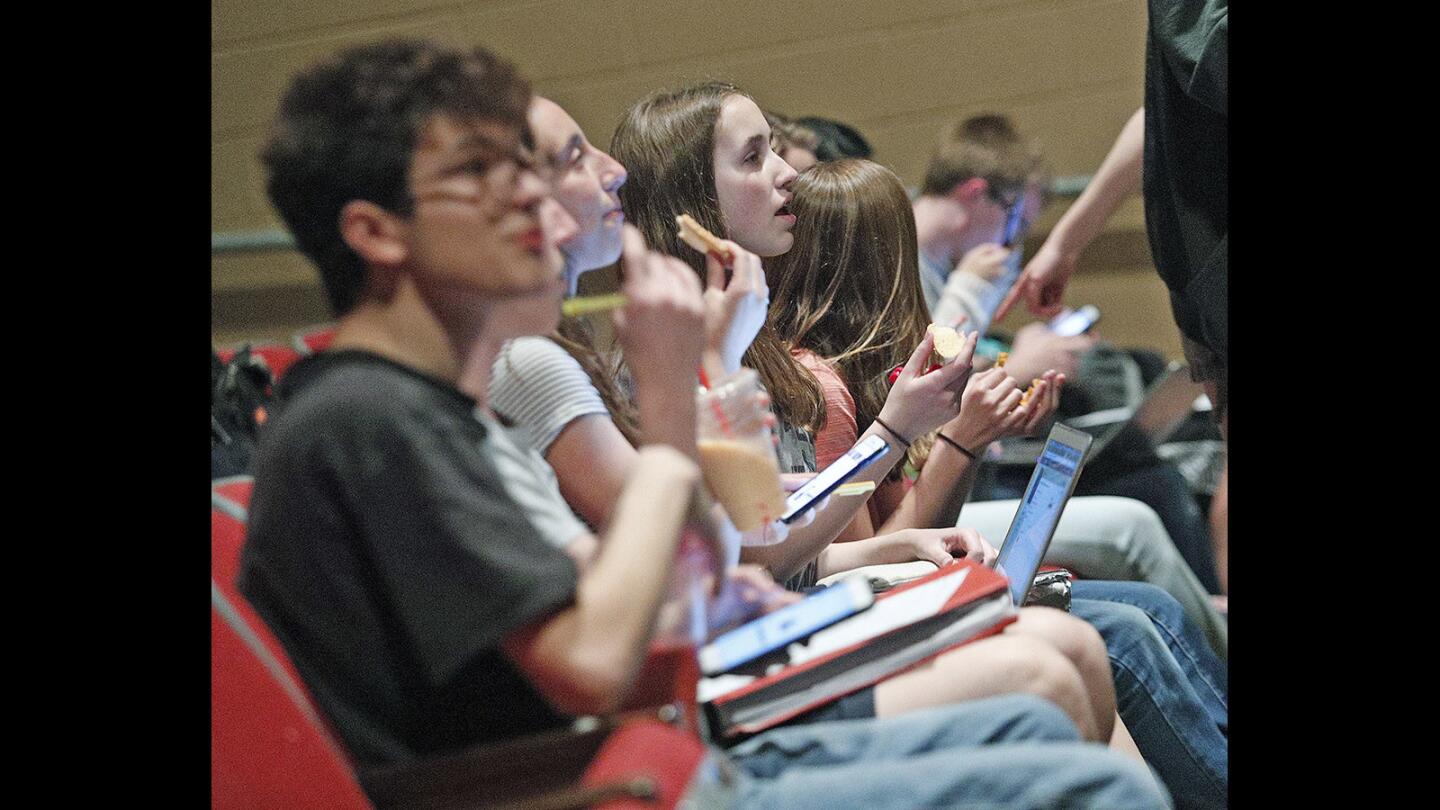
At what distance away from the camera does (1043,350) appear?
2898mm

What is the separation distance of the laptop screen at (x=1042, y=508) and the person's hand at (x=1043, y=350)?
492 millimetres

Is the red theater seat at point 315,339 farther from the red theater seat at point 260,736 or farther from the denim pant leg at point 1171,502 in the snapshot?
the denim pant leg at point 1171,502

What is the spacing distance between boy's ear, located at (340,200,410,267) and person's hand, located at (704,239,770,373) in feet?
1.18

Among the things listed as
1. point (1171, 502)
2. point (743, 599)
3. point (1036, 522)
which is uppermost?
point (743, 599)

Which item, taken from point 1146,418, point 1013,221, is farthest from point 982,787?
point 1146,418

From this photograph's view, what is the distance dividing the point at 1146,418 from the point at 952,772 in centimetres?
245

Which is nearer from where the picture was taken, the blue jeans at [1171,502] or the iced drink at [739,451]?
the iced drink at [739,451]

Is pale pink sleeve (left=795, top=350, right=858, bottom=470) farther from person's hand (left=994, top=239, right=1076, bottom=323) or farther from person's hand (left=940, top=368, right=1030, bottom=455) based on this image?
person's hand (left=994, top=239, right=1076, bottom=323)

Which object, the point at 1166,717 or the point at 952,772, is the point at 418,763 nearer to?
the point at 952,772

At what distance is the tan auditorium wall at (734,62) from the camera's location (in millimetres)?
1431

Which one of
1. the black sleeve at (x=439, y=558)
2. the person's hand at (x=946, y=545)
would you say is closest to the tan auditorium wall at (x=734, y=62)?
the black sleeve at (x=439, y=558)
